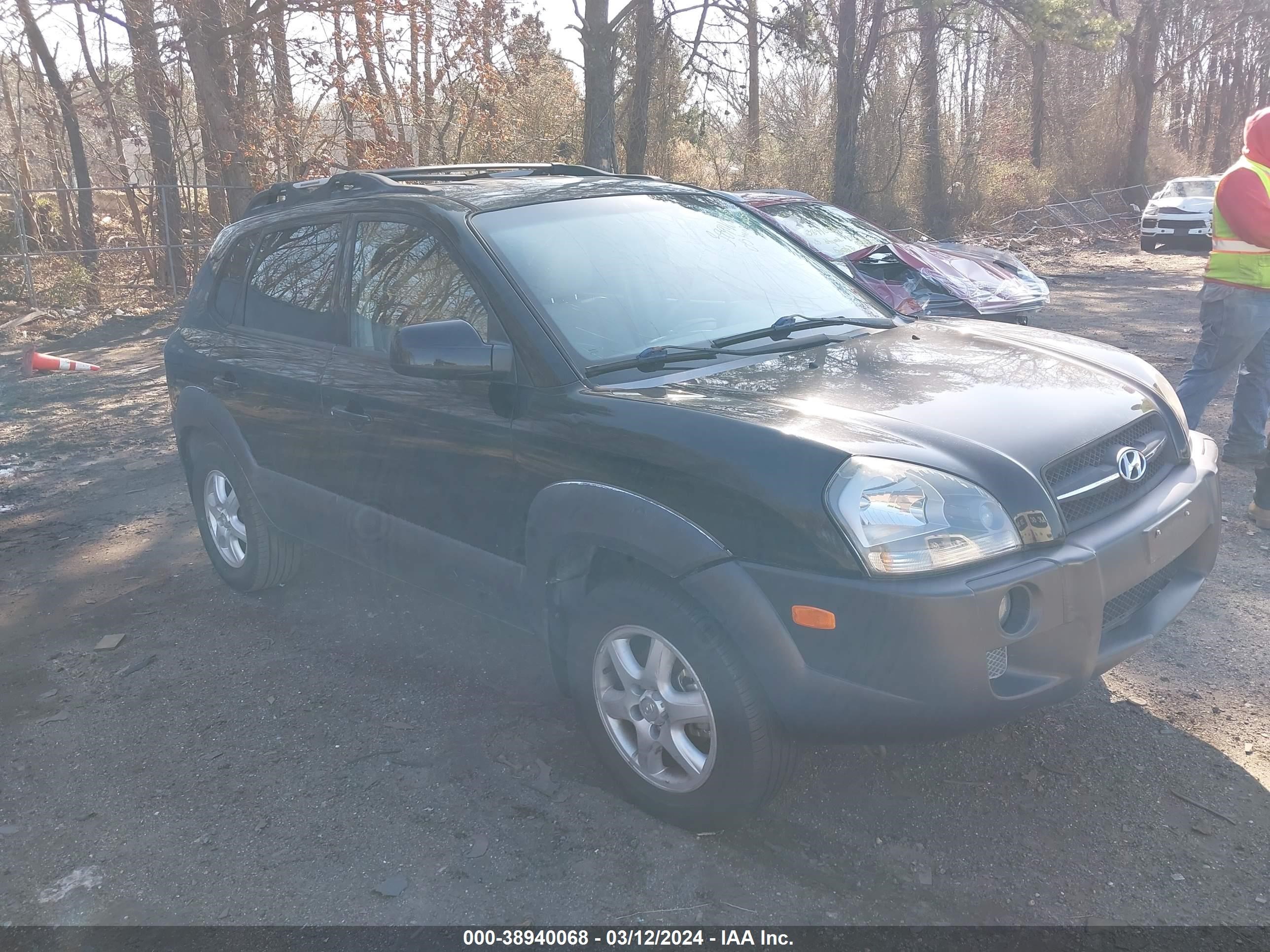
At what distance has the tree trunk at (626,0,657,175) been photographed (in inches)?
656

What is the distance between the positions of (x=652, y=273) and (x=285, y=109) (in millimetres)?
13151

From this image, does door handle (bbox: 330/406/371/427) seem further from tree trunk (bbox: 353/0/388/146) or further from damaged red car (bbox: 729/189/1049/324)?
tree trunk (bbox: 353/0/388/146)

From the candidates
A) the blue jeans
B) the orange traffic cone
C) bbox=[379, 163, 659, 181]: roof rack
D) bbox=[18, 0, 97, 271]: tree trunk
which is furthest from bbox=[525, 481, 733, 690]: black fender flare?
bbox=[18, 0, 97, 271]: tree trunk

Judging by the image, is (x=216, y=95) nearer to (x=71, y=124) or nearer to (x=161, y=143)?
(x=161, y=143)

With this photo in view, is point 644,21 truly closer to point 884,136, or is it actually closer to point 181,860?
point 884,136

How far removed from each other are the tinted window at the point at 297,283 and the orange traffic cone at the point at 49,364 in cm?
802

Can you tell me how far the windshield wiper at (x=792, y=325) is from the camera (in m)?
3.65

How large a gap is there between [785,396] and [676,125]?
19.6m

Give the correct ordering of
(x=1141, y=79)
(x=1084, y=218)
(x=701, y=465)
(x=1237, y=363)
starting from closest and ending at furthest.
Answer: (x=701, y=465)
(x=1237, y=363)
(x=1084, y=218)
(x=1141, y=79)

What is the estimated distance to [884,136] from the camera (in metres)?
23.0

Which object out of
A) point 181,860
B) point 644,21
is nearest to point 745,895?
point 181,860

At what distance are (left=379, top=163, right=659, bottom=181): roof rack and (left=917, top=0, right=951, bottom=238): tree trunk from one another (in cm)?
1960

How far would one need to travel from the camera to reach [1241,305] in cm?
587

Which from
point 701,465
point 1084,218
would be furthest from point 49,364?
point 1084,218
